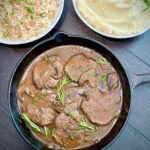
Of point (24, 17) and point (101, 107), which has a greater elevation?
point (24, 17)

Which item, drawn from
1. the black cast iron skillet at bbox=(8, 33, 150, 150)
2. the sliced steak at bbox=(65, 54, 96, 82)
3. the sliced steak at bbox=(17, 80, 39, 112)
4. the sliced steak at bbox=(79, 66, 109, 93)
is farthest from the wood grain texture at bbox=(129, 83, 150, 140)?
the sliced steak at bbox=(17, 80, 39, 112)

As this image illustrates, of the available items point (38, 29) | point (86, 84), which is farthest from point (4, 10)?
point (86, 84)

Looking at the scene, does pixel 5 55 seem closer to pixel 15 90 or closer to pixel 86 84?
pixel 15 90

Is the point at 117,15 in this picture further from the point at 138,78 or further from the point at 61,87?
the point at 61,87

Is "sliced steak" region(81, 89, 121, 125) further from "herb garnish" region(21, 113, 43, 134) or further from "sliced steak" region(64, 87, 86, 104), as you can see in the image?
"herb garnish" region(21, 113, 43, 134)

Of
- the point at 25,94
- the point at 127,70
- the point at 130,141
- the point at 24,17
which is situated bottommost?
the point at 130,141

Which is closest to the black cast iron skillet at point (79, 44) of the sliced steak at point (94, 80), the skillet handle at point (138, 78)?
the skillet handle at point (138, 78)

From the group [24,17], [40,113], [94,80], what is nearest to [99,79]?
[94,80]
